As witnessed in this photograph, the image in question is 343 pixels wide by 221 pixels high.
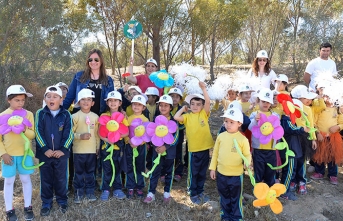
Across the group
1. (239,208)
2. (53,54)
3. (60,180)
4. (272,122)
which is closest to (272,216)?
(239,208)

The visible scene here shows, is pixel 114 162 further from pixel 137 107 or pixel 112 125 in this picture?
pixel 137 107

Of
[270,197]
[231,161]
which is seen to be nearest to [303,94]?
[231,161]

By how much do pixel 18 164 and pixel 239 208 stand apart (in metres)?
2.68

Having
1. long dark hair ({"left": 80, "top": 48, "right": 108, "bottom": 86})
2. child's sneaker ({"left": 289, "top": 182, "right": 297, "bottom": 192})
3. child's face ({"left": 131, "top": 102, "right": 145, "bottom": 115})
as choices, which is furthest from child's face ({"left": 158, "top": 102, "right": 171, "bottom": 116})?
child's sneaker ({"left": 289, "top": 182, "right": 297, "bottom": 192})

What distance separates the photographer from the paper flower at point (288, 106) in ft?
14.3

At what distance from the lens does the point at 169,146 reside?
4.43 m

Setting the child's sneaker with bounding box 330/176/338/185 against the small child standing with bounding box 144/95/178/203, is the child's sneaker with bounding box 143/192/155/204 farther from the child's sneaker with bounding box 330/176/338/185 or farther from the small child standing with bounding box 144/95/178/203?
the child's sneaker with bounding box 330/176/338/185

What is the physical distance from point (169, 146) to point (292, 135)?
5.79 feet

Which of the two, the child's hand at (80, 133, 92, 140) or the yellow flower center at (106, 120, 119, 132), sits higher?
the yellow flower center at (106, 120, 119, 132)

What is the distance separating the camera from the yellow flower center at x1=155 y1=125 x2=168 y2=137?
4293 mm

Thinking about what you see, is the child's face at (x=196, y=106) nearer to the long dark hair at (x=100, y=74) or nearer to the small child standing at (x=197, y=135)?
the small child standing at (x=197, y=135)

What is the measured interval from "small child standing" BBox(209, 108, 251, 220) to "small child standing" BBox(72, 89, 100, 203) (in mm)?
1568

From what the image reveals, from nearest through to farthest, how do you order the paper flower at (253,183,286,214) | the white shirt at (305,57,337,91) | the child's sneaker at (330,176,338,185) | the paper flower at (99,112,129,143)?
the paper flower at (253,183,286,214)
the paper flower at (99,112,129,143)
the child's sneaker at (330,176,338,185)
the white shirt at (305,57,337,91)

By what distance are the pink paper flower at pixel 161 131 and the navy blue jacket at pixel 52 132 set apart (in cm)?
101
